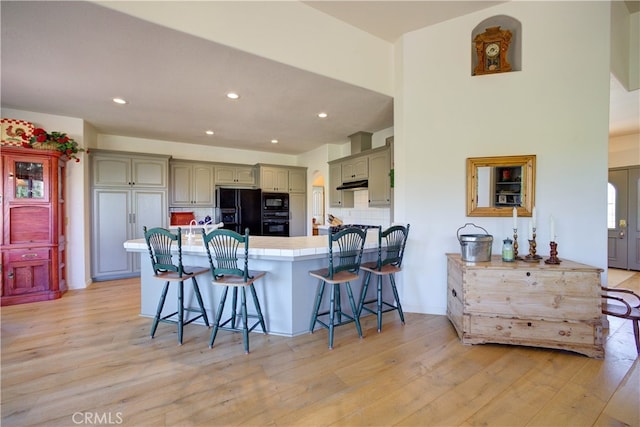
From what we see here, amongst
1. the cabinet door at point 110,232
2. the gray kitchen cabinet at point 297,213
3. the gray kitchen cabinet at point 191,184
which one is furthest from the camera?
the gray kitchen cabinet at point 297,213

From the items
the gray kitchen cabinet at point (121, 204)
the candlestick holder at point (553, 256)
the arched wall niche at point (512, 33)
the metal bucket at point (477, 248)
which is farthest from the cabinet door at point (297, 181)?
the candlestick holder at point (553, 256)

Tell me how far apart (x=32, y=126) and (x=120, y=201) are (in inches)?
58.6

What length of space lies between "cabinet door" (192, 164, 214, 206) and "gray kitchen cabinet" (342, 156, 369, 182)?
2753 millimetres

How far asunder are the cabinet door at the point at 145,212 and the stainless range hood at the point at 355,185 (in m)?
3.30

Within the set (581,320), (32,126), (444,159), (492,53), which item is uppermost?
(492,53)

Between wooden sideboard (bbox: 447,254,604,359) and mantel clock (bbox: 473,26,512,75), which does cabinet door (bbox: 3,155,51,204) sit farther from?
mantel clock (bbox: 473,26,512,75)

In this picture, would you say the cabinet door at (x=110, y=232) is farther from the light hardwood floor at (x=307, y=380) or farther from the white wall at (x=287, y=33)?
the white wall at (x=287, y=33)

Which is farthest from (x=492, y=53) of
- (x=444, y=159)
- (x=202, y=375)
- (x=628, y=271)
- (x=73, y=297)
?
(x=73, y=297)

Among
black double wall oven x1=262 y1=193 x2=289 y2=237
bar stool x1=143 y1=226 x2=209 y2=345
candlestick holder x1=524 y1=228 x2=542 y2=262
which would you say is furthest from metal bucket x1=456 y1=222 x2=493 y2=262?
black double wall oven x1=262 y1=193 x2=289 y2=237

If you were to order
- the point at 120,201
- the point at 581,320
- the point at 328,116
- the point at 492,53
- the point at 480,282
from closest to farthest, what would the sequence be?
1. the point at 581,320
2. the point at 480,282
3. the point at 492,53
4. the point at 328,116
5. the point at 120,201

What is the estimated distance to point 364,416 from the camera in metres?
1.59

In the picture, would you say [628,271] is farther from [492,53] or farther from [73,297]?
[73,297]

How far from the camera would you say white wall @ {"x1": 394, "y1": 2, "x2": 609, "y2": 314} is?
2607 mm

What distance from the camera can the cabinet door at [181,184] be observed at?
533 cm
